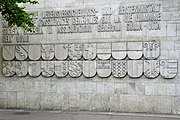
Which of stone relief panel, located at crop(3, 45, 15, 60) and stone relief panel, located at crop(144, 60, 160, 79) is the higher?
stone relief panel, located at crop(3, 45, 15, 60)

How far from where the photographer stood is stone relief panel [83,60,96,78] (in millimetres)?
11336

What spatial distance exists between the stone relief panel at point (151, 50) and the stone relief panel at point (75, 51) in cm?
259

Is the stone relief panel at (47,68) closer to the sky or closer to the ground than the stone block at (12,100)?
closer to the sky

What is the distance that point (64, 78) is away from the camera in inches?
461

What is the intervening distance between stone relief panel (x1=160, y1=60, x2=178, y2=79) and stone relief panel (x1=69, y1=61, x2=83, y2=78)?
3224 mm

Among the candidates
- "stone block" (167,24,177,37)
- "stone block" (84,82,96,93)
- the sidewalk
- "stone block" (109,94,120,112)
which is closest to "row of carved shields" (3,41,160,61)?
"stone block" (167,24,177,37)

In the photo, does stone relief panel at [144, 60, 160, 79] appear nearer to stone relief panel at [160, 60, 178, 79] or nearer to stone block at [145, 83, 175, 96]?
stone relief panel at [160, 60, 178, 79]

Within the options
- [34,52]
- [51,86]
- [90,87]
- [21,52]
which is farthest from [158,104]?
[21,52]

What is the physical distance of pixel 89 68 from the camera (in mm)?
11383

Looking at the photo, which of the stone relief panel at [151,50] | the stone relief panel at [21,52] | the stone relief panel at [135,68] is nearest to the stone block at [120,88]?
the stone relief panel at [135,68]

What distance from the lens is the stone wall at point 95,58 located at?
34.9ft

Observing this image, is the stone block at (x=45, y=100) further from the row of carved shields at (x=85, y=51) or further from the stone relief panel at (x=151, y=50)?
the stone relief panel at (x=151, y=50)

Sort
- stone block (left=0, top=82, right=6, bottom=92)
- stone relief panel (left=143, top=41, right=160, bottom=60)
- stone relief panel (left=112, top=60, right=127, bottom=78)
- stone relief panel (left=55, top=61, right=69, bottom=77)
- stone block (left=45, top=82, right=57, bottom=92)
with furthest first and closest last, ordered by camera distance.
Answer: stone block (left=0, top=82, right=6, bottom=92), stone block (left=45, top=82, right=57, bottom=92), stone relief panel (left=55, top=61, right=69, bottom=77), stone relief panel (left=112, top=60, right=127, bottom=78), stone relief panel (left=143, top=41, right=160, bottom=60)

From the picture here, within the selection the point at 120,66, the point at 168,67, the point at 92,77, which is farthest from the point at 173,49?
the point at 92,77
